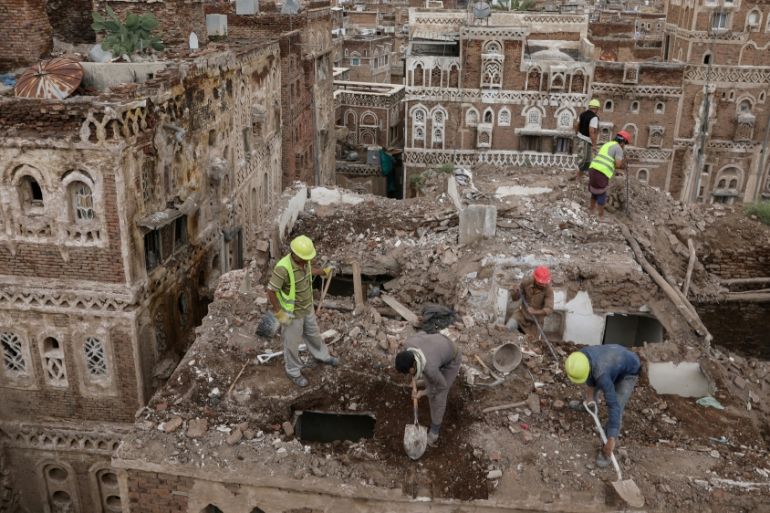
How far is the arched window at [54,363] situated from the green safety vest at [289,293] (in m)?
5.32

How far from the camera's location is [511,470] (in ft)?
26.2

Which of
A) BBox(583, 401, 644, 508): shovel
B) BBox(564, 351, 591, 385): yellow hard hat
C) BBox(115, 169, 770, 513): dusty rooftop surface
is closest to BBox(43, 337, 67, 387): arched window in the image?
BBox(115, 169, 770, 513): dusty rooftop surface

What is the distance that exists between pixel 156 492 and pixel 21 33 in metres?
12.0

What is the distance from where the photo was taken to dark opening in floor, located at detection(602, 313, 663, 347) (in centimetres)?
1341

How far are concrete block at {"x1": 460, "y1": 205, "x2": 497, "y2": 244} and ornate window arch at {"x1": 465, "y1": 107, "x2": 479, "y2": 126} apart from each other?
17760 mm

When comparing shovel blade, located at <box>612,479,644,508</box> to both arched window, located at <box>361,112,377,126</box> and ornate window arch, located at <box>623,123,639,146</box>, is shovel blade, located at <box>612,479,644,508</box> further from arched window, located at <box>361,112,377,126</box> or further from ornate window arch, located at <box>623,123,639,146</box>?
arched window, located at <box>361,112,377,126</box>

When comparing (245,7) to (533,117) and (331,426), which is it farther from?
(331,426)

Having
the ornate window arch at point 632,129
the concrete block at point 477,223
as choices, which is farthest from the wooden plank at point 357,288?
the ornate window arch at point 632,129

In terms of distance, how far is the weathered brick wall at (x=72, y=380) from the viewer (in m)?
11.8

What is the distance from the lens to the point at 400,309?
40.1 ft

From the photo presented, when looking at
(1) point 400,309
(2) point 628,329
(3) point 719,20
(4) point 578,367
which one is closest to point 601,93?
(3) point 719,20

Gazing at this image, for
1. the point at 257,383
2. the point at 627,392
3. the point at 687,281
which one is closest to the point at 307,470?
the point at 257,383

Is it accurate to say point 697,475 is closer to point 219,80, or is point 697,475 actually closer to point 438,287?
point 438,287

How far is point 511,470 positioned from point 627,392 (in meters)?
1.75
